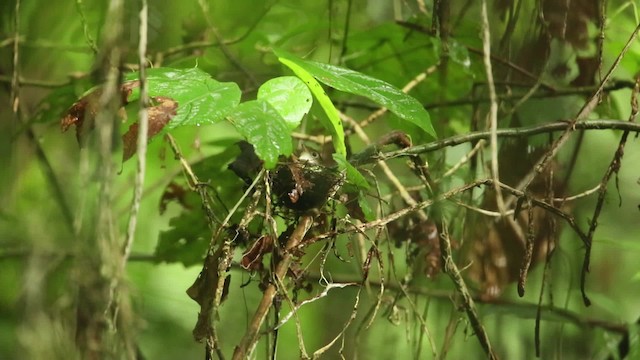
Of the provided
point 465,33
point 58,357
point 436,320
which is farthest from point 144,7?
point 436,320

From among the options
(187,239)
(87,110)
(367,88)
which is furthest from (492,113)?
(187,239)

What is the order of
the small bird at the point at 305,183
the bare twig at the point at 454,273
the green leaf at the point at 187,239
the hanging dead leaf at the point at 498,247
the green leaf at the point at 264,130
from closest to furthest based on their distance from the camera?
the green leaf at the point at 264,130
the small bird at the point at 305,183
the bare twig at the point at 454,273
the green leaf at the point at 187,239
the hanging dead leaf at the point at 498,247

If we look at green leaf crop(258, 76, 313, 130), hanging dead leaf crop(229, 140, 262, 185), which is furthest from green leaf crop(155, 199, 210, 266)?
green leaf crop(258, 76, 313, 130)

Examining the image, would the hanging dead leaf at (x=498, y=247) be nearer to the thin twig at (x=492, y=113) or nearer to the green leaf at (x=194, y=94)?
the thin twig at (x=492, y=113)

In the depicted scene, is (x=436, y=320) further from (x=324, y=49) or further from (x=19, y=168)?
(x=19, y=168)

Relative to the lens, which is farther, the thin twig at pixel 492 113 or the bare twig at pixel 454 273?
the bare twig at pixel 454 273

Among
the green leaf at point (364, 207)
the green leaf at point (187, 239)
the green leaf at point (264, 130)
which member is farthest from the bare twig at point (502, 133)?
the green leaf at point (187, 239)

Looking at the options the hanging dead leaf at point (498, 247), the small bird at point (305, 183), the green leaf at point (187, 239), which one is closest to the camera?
the small bird at point (305, 183)

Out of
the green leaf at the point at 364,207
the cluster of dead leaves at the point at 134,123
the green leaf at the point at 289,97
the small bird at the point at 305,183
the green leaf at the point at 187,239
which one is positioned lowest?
the green leaf at the point at 187,239
